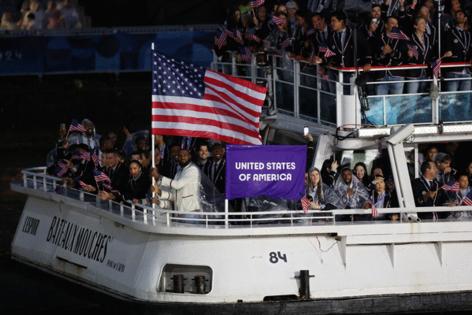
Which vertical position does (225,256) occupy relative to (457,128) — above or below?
below

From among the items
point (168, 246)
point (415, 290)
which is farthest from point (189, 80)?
point (415, 290)

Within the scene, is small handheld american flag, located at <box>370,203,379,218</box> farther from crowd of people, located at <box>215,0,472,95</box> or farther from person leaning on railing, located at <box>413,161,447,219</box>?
crowd of people, located at <box>215,0,472,95</box>

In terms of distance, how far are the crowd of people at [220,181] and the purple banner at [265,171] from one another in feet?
1.04

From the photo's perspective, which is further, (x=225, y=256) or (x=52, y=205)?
(x=52, y=205)

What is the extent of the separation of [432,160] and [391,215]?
151 centimetres

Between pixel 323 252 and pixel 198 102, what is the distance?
2.62 metres

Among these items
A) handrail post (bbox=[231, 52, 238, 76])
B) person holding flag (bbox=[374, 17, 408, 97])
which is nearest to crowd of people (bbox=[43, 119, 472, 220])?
person holding flag (bbox=[374, 17, 408, 97])

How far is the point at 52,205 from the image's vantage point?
2956cm

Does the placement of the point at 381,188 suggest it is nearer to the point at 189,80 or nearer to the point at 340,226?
the point at 340,226

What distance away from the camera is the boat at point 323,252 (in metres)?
25.9

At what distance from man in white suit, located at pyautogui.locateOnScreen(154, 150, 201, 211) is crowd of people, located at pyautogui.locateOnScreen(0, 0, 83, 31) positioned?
20674 millimetres

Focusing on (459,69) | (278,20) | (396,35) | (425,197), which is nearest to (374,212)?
(425,197)

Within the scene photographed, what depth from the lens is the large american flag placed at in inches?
1051

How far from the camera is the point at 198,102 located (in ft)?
88.0
